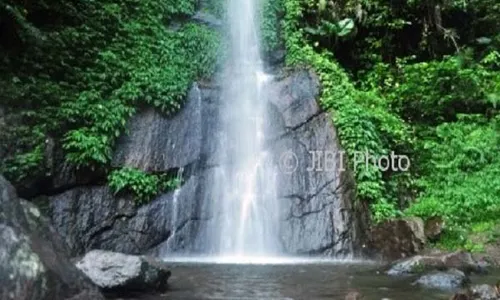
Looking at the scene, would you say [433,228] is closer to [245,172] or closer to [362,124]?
[362,124]

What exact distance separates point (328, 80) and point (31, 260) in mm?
10392

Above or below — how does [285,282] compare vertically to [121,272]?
below

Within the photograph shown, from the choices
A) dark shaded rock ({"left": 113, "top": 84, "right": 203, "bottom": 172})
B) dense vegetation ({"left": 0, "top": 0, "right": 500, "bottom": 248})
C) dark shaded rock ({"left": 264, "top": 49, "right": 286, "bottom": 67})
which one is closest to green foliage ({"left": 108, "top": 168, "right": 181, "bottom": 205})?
dense vegetation ({"left": 0, "top": 0, "right": 500, "bottom": 248})

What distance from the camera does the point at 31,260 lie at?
510cm

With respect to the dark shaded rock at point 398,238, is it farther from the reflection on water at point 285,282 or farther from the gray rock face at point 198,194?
the reflection on water at point 285,282

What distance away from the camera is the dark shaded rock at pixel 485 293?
20.6ft

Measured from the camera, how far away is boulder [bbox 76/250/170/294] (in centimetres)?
678

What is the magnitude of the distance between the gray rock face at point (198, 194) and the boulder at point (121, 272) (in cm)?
417

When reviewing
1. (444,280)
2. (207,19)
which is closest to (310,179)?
(444,280)

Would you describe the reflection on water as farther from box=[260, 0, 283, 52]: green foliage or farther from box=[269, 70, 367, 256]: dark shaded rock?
box=[260, 0, 283, 52]: green foliage

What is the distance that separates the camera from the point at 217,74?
50.3 feet

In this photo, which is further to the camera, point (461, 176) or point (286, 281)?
point (461, 176)

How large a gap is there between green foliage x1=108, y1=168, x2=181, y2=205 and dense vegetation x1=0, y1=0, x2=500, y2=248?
→ 0.9 inches

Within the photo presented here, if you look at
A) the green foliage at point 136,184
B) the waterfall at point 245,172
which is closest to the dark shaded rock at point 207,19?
the waterfall at point 245,172
